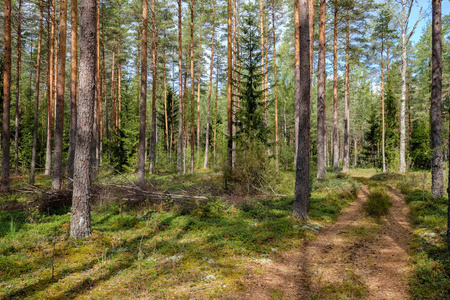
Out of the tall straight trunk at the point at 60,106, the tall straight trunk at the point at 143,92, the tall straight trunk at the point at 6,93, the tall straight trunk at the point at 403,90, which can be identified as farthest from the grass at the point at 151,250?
the tall straight trunk at the point at 403,90

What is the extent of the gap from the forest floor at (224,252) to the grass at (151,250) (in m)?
0.03

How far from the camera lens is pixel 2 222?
23.3 feet

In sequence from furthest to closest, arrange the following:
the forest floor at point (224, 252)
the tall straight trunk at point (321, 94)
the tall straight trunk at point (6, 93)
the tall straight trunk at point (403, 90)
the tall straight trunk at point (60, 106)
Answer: the tall straight trunk at point (403, 90) < the tall straight trunk at point (321, 94) < the tall straight trunk at point (6, 93) < the tall straight trunk at point (60, 106) < the forest floor at point (224, 252)

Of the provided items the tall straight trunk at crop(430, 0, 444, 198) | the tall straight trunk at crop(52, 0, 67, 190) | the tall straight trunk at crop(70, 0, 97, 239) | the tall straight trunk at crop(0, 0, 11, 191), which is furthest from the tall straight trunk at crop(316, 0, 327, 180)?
the tall straight trunk at crop(0, 0, 11, 191)

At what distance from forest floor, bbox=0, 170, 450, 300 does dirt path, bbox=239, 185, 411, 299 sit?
0.07ft

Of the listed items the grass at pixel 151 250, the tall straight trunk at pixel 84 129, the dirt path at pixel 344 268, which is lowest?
the dirt path at pixel 344 268

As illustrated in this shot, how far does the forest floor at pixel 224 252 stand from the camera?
3.88 m

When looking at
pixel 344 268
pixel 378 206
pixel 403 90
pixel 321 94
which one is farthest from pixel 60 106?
pixel 403 90

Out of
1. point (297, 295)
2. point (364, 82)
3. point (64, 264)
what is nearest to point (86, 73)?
point (64, 264)

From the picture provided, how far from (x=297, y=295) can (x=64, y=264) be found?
454cm

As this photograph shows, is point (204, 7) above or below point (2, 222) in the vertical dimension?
above

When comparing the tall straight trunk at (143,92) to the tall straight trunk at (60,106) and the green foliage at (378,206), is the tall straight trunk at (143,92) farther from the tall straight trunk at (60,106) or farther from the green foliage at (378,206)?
the green foliage at (378,206)

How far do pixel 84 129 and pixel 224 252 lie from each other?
4673mm

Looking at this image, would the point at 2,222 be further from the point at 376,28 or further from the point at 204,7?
the point at 376,28
